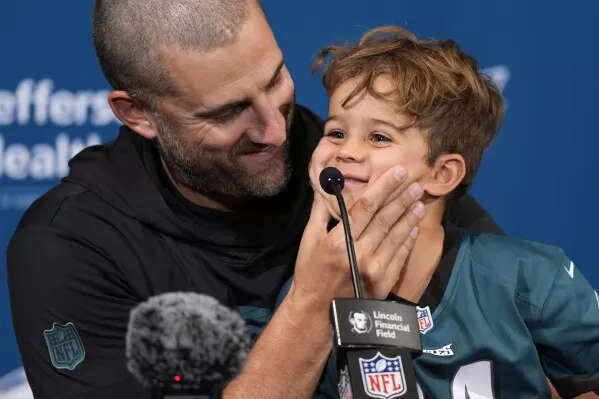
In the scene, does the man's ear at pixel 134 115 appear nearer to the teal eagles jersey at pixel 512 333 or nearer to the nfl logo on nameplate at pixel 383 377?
the teal eagles jersey at pixel 512 333

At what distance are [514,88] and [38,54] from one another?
0.87 meters

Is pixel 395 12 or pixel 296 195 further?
pixel 395 12

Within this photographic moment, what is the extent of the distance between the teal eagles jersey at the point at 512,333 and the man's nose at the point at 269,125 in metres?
0.27

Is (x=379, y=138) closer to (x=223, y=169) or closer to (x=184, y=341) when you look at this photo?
(x=223, y=169)

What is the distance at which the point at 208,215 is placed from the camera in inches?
52.3

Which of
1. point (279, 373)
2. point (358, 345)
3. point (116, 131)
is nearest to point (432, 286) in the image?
point (279, 373)

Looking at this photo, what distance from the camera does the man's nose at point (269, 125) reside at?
124 cm

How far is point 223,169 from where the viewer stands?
130cm

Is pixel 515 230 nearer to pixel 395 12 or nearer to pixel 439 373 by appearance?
pixel 395 12

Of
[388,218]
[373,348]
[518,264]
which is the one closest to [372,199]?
[388,218]

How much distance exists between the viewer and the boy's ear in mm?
1262

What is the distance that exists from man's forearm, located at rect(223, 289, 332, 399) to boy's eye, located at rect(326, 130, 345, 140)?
22 cm

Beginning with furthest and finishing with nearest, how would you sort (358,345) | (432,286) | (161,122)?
(161,122) → (432,286) → (358,345)

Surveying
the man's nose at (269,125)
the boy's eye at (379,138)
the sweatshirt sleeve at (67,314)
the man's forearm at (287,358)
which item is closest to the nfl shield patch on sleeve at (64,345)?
the sweatshirt sleeve at (67,314)
